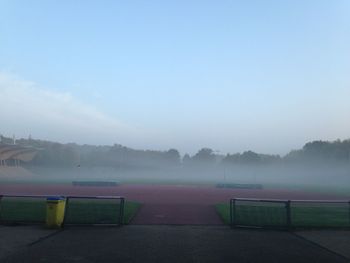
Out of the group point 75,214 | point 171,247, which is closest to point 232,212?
point 171,247

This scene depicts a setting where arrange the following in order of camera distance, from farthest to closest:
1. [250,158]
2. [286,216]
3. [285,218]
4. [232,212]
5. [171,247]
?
[250,158]
[285,218]
[232,212]
[286,216]
[171,247]

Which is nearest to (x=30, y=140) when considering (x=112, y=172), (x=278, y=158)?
Result: (x=112, y=172)

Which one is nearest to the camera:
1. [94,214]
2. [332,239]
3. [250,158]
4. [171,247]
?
[171,247]

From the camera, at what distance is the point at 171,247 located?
37.2 feet

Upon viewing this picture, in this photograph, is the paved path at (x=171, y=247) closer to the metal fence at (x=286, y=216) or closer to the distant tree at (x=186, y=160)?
the metal fence at (x=286, y=216)

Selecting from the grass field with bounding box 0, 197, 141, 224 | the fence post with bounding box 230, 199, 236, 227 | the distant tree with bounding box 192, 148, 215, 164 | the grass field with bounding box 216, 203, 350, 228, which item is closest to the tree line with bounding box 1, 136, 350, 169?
the distant tree with bounding box 192, 148, 215, 164

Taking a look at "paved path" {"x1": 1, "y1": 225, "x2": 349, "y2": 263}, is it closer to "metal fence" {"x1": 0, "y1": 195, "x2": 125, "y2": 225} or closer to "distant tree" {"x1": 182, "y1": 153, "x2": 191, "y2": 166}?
"metal fence" {"x1": 0, "y1": 195, "x2": 125, "y2": 225}

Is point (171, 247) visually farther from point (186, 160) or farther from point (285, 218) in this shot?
point (186, 160)

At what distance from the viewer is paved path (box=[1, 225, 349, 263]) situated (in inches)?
393

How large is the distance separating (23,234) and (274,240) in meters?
7.28

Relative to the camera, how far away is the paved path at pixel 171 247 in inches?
393

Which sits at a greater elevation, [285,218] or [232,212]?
[232,212]

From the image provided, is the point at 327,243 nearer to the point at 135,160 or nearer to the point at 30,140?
the point at 135,160

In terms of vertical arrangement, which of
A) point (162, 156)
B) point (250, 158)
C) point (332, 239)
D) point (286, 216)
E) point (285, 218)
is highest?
point (162, 156)
